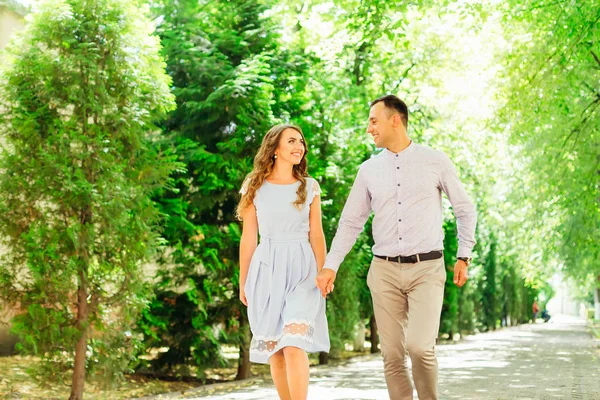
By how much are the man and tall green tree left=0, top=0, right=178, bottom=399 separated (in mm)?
4109

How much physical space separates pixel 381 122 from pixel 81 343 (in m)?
4.98

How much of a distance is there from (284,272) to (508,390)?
246 inches

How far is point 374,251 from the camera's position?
6.42 meters

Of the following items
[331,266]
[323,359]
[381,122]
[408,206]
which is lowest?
[323,359]

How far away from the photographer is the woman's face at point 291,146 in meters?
6.52

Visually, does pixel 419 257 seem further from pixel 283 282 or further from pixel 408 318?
pixel 283 282

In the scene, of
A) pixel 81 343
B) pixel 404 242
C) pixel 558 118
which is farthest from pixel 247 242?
pixel 558 118

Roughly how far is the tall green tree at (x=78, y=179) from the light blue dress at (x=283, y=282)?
360 cm

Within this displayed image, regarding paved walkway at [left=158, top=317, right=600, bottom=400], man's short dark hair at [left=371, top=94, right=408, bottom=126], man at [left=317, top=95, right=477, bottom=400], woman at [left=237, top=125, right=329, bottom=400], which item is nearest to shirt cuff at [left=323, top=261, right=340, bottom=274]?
man at [left=317, top=95, right=477, bottom=400]

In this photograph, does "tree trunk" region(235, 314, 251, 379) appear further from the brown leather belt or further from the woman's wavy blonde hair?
the brown leather belt

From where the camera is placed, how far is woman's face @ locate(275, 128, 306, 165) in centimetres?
652

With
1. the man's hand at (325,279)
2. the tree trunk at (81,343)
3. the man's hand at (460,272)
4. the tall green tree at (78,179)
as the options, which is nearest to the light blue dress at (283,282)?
the man's hand at (325,279)

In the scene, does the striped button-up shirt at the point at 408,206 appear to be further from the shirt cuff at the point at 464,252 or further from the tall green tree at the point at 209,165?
the tall green tree at the point at 209,165

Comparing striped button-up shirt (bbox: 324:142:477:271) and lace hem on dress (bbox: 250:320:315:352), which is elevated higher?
striped button-up shirt (bbox: 324:142:477:271)
